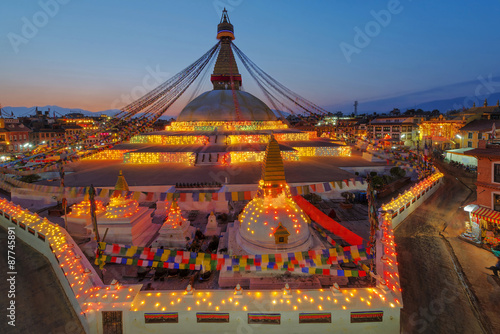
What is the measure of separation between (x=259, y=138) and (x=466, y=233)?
44.8 ft

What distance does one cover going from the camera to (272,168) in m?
7.20

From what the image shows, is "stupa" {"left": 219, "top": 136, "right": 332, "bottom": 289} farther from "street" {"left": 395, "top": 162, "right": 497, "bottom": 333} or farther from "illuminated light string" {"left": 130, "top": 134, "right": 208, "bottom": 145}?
"illuminated light string" {"left": 130, "top": 134, "right": 208, "bottom": 145}

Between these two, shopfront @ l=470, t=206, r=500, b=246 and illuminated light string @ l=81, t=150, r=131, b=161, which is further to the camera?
illuminated light string @ l=81, t=150, r=131, b=161

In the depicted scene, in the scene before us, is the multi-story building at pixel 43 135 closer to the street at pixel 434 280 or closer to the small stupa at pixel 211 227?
the small stupa at pixel 211 227

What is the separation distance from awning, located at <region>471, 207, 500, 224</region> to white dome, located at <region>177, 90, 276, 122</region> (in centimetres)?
1775

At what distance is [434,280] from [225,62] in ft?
81.3

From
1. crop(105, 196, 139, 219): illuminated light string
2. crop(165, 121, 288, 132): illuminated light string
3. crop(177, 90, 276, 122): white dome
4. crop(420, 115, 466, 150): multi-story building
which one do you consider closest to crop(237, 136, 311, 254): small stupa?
crop(105, 196, 139, 219): illuminated light string

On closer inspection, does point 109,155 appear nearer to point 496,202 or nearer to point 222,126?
point 222,126

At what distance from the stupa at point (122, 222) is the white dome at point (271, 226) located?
12.1 feet

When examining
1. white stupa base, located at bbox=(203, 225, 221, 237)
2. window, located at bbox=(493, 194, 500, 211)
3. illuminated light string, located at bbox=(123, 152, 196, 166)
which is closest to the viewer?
window, located at bbox=(493, 194, 500, 211)

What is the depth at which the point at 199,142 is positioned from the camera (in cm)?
2006

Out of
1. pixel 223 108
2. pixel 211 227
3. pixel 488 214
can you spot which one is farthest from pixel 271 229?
pixel 223 108

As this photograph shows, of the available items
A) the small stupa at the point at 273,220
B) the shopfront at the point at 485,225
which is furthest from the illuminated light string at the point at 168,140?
the shopfront at the point at 485,225

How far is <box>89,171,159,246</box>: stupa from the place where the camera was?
28.3 ft
